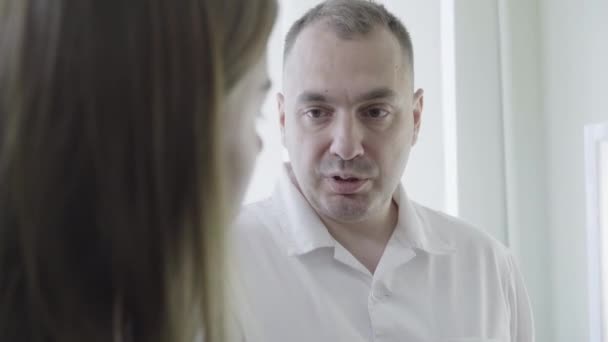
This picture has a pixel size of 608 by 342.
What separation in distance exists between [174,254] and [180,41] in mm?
177

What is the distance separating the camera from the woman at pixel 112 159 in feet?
1.36

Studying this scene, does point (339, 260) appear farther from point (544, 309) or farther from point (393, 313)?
point (544, 309)

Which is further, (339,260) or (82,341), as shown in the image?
(339,260)

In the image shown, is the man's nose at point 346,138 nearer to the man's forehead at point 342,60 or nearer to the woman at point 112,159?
the man's forehead at point 342,60

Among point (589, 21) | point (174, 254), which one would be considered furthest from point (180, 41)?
point (589, 21)

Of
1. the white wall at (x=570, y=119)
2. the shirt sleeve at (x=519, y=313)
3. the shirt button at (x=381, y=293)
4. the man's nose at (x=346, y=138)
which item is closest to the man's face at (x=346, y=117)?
the man's nose at (x=346, y=138)

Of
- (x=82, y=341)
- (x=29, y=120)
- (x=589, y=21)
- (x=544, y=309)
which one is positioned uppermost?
(x=589, y=21)

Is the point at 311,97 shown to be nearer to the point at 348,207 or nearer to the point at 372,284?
the point at 348,207

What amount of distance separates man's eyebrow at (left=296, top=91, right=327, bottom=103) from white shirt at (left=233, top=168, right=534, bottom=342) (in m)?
0.19

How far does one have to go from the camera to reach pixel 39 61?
412mm

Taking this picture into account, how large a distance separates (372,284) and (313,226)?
0.17 meters

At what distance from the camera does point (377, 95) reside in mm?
1111

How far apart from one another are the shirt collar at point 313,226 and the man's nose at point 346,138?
0.15 meters

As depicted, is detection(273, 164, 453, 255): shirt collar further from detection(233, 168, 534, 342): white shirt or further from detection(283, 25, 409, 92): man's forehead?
detection(283, 25, 409, 92): man's forehead
